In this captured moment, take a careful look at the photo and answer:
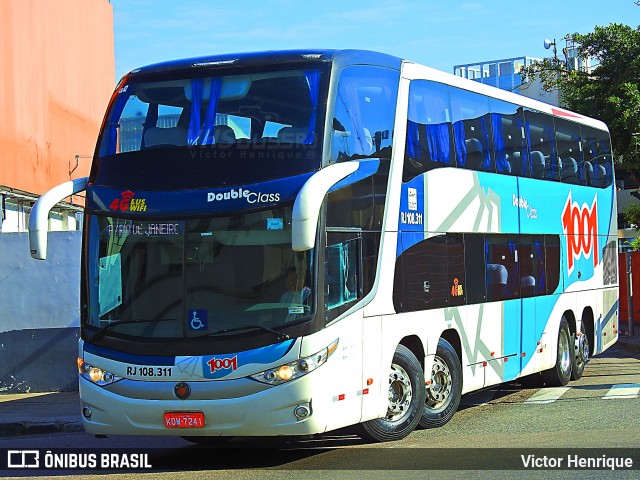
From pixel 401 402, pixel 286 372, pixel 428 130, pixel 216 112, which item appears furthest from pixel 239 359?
pixel 428 130

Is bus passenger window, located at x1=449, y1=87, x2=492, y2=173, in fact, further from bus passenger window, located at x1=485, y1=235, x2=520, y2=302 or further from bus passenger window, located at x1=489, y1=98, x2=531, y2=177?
bus passenger window, located at x1=485, y1=235, x2=520, y2=302

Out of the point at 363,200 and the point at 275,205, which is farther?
the point at 363,200

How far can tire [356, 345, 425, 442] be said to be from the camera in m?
11.5

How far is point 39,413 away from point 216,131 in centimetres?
616

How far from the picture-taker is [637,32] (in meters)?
35.7

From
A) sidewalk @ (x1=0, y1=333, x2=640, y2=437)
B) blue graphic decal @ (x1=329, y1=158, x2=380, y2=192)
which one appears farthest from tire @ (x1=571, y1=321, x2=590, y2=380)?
sidewalk @ (x1=0, y1=333, x2=640, y2=437)

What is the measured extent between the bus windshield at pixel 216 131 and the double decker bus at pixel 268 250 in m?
0.02

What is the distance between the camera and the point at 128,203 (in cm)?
1066

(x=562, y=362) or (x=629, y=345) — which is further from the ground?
(x=562, y=362)

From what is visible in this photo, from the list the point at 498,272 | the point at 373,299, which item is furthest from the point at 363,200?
the point at 498,272

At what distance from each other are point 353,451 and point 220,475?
66.8 inches

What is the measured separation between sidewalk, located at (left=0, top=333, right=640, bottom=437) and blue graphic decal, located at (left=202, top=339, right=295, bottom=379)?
4.56m

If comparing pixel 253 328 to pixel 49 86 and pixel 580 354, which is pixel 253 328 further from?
pixel 49 86

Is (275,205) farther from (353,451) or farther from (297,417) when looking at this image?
(353,451)
